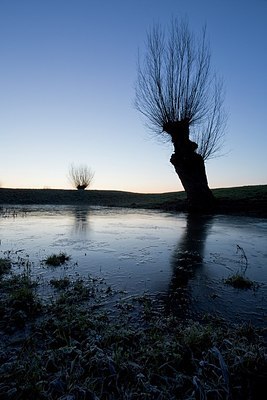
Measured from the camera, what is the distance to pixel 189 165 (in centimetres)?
1930

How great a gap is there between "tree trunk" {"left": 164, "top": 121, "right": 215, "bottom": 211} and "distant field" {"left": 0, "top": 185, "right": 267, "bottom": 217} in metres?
1.61

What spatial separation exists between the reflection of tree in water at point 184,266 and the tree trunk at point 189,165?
10.3 m

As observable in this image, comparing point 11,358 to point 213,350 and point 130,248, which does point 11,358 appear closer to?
point 213,350

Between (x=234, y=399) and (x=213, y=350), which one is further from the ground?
(x=213, y=350)

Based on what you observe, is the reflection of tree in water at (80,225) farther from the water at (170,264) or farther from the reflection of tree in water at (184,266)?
the reflection of tree in water at (184,266)

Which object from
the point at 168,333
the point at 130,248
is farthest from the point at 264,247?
the point at 168,333

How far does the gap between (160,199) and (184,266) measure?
3014 cm

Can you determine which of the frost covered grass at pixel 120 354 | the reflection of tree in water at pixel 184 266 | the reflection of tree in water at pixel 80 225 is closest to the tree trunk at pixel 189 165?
the reflection of tree in water at pixel 80 225

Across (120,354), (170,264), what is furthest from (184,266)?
(120,354)

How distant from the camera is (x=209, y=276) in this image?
498 cm

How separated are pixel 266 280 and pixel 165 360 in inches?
130

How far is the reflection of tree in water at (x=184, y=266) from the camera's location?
3717 mm

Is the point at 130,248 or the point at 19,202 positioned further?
the point at 19,202

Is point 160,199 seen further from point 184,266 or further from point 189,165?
point 184,266
